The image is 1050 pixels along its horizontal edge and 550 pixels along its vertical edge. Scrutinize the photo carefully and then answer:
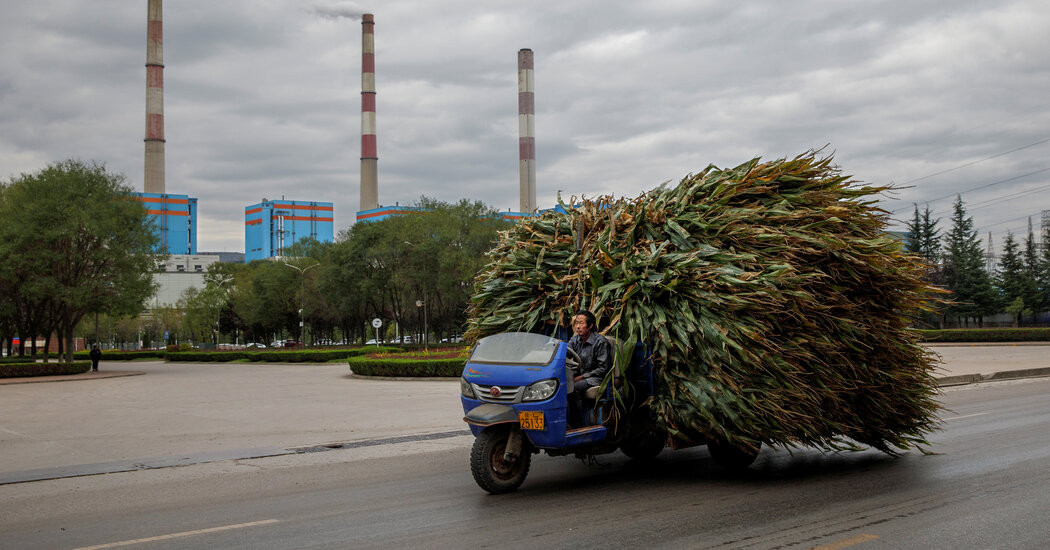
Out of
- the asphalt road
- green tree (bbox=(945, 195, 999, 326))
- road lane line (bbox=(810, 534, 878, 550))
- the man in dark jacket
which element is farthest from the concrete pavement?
green tree (bbox=(945, 195, 999, 326))

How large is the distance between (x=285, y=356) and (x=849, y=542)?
Result: 162 feet

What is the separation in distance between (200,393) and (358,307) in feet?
142

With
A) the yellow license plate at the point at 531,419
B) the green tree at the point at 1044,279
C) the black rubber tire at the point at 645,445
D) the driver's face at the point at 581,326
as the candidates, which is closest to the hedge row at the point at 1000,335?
the green tree at the point at 1044,279

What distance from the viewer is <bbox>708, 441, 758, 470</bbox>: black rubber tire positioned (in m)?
8.31

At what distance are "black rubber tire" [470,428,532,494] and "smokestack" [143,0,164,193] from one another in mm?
87317

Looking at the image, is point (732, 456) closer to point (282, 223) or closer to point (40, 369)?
point (40, 369)

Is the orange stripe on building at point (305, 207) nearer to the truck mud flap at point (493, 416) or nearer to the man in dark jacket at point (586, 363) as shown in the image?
the man in dark jacket at point (586, 363)

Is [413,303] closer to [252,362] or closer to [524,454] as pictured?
[252,362]

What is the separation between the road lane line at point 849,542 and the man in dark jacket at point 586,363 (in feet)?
9.07

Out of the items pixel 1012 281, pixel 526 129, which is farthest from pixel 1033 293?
pixel 526 129

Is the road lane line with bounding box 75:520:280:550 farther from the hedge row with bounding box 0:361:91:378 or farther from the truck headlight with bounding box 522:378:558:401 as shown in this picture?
the hedge row with bounding box 0:361:91:378

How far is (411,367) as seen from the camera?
28.5m

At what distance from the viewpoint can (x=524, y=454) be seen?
7699 millimetres

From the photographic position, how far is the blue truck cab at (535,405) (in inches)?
292
